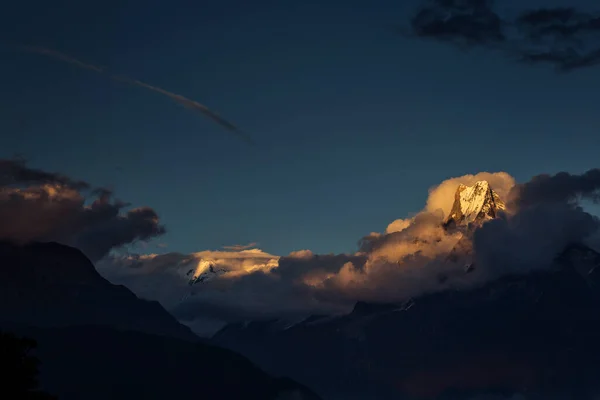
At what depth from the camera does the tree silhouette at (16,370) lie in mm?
98562

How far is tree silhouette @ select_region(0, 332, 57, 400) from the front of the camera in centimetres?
9856

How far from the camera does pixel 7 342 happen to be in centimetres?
10138

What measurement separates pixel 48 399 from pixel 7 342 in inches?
293

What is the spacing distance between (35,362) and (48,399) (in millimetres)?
4791

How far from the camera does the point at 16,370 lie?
330 ft

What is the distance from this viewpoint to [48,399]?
10106 centimetres

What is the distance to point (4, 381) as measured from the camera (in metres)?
99.2

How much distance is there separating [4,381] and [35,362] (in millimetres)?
4967

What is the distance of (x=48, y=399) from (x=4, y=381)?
5.00 m

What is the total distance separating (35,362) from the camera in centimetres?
10362
